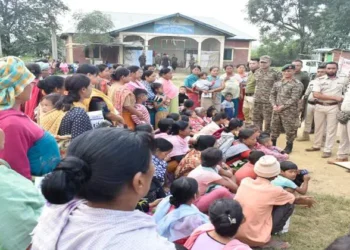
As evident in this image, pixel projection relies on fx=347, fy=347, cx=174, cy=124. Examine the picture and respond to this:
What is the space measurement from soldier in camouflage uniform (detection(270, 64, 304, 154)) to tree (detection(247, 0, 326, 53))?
2949 cm

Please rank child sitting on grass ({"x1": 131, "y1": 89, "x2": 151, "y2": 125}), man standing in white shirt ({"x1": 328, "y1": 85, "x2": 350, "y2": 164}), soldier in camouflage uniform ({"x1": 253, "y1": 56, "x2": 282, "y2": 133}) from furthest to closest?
soldier in camouflage uniform ({"x1": 253, "y1": 56, "x2": 282, "y2": 133}) < man standing in white shirt ({"x1": 328, "y1": 85, "x2": 350, "y2": 164}) < child sitting on grass ({"x1": 131, "y1": 89, "x2": 151, "y2": 125})

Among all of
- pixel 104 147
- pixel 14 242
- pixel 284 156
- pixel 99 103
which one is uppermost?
pixel 104 147

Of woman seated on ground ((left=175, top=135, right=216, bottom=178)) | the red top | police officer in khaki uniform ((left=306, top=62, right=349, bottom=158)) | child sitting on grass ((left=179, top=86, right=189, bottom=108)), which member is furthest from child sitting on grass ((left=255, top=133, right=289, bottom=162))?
the red top

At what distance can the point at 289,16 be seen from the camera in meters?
34.3

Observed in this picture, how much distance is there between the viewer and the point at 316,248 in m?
3.04

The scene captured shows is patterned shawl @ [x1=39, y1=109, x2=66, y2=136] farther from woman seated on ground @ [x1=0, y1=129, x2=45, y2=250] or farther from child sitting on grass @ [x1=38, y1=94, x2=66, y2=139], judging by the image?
woman seated on ground @ [x1=0, y1=129, x2=45, y2=250]

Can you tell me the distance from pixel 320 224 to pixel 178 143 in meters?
1.76

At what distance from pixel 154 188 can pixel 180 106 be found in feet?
12.6

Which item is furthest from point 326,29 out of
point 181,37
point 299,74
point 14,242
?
point 14,242

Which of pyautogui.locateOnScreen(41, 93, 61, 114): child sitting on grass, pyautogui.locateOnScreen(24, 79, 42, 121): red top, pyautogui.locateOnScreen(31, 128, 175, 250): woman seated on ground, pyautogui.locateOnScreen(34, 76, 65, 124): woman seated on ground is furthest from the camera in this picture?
pyautogui.locateOnScreen(24, 79, 42, 121): red top

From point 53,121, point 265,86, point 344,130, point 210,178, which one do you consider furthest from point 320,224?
point 265,86

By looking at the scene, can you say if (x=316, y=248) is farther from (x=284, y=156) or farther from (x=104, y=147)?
(x=104, y=147)

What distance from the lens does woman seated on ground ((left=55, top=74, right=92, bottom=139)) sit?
9.53 ft

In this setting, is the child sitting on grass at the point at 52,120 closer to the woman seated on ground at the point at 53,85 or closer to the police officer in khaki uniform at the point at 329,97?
the woman seated on ground at the point at 53,85
